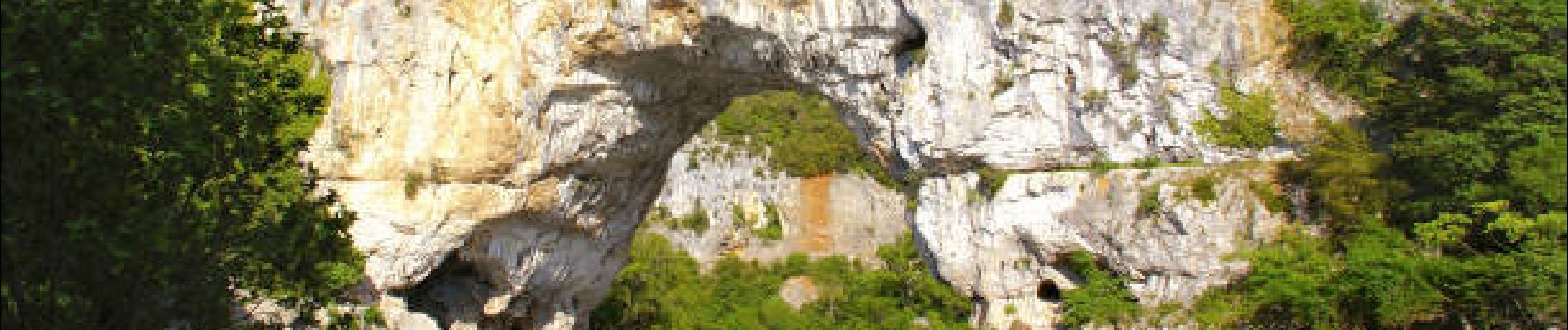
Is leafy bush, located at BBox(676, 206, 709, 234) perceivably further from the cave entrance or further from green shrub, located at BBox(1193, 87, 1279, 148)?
green shrub, located at BBox(1193, 87, 1279, 148)

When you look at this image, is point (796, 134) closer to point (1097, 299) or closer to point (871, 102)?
point (871, 102)

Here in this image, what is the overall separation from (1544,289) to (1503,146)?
1126 millimetres

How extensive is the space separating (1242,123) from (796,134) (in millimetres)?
27683

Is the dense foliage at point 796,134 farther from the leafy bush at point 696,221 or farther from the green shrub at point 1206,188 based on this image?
the green shrub at point 1206,188

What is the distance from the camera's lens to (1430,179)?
10.9 meters

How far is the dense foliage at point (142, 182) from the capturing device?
24.1 feet

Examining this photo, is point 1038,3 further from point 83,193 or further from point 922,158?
point 83,193

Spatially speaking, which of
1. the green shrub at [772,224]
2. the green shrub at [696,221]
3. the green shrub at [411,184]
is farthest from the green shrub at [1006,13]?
the green shrub at [696,221]

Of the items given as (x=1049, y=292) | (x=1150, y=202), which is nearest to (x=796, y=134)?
(x=1049, y=292)

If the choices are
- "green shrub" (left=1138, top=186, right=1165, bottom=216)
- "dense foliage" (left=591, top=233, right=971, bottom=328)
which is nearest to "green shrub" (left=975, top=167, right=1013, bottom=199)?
"green shrub" (left=1138, top=186, right=1165, bottom=216)

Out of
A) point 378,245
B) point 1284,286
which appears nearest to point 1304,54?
point 1284,286

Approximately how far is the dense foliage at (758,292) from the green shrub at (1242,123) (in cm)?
1375

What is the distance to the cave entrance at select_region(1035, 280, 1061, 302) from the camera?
13578 millimetres

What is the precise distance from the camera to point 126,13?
27.5 feet
